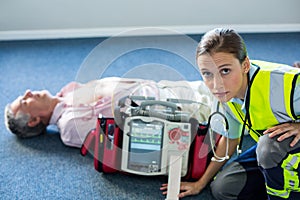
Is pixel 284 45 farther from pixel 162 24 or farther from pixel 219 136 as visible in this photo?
pixel 219 136

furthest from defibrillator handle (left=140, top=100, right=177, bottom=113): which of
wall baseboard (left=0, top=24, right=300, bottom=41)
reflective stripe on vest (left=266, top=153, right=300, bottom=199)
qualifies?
wall baseboard (left=0, top=24, right=300, bottom=41)

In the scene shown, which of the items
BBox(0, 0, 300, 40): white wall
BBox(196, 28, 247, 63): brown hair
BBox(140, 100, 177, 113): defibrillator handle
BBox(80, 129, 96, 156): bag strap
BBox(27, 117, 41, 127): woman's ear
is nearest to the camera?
BBox(196, 28, 247, 63): brown hair

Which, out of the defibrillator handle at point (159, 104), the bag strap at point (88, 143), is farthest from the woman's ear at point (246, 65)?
the bag strap at point (88, 143)

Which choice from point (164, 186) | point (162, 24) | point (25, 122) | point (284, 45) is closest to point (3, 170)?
point (25, 122)

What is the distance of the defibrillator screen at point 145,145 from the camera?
1541mm

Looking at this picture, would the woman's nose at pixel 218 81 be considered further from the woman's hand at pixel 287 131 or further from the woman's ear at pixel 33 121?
the woman's ear at pixel 33 121

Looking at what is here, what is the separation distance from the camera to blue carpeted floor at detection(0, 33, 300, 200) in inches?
62.7

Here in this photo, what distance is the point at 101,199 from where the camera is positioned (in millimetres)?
1549

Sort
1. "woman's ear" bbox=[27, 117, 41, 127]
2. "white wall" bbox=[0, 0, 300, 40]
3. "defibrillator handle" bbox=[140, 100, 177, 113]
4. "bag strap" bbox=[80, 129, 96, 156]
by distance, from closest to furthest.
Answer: "defibrillator handle" bbox=[140, 100, 177, 113] < "bag strap" bbox=[80, 129, 96, 156] < "woman's ear" bbox=[27, 117, 41, 127] < "white wall" bbox=[0, 0, 300, 40]

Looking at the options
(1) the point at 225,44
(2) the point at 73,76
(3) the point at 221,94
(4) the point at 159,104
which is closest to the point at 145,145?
(4) the point at 159,104

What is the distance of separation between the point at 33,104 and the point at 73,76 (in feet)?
1.34

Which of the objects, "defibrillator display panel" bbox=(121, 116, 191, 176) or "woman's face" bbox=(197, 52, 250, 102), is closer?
"woman's face" bbox=(197, 52, 250, 102)

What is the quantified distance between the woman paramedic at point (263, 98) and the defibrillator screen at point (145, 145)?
0.81 feet

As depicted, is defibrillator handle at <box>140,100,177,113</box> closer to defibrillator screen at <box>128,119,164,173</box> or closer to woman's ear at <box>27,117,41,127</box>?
defibrillator screen at <box>128,119,164,173</box>
